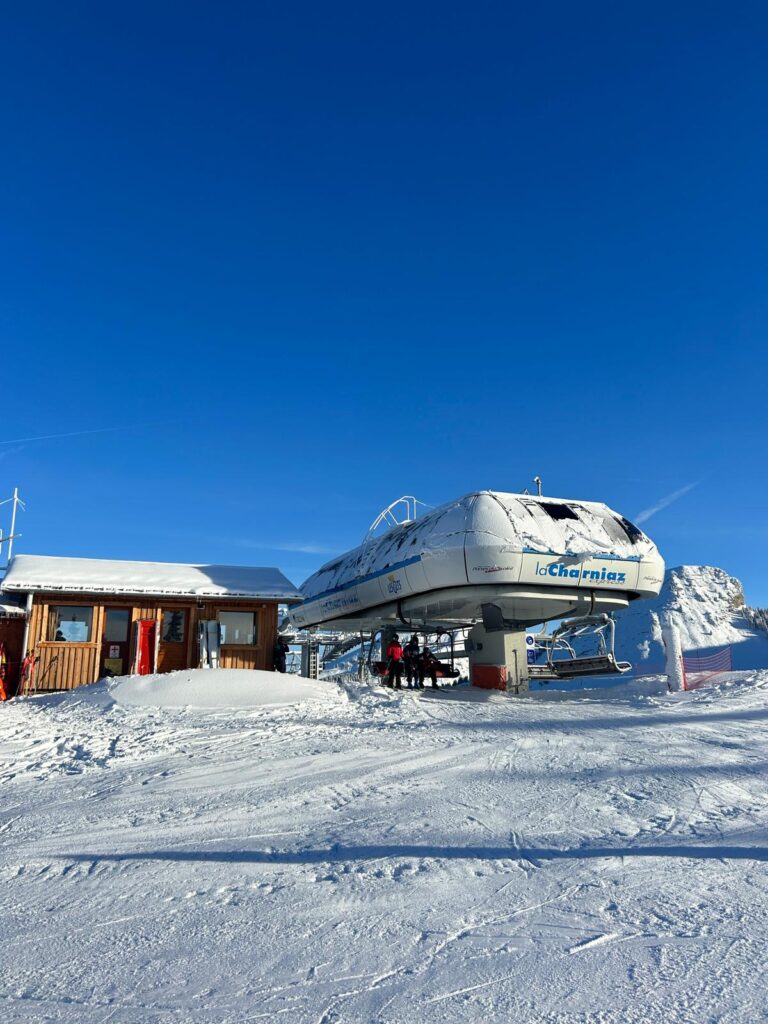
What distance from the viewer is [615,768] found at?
744cm

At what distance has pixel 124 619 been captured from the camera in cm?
1738

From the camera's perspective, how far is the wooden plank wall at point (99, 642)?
1667cm

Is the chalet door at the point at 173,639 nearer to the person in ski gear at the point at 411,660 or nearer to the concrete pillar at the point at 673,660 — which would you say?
the person in ski gear at the point at 411,660

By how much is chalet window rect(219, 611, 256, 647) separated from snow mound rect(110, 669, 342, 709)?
3319 mm

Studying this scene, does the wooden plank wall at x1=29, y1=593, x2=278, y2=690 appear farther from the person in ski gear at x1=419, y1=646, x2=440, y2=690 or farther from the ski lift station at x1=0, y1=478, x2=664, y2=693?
the person in ski gear at x1=419, y1=646, x2=440, y2=690

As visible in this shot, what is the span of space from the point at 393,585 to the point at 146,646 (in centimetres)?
709

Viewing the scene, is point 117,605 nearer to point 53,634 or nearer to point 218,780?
point 53,634

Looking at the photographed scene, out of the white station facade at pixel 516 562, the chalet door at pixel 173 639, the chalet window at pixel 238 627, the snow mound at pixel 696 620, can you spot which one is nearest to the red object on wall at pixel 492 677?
the white station facade at pixel 516 562

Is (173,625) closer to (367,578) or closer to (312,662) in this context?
(312,662)

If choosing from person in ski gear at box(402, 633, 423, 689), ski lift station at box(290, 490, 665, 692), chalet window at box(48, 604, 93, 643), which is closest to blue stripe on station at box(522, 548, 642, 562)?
ski lift station at box(290, 490, 665, 692)

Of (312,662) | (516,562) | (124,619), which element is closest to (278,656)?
(312,662)

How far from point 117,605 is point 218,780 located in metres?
10.9

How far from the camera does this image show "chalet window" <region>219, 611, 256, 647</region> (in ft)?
58.6

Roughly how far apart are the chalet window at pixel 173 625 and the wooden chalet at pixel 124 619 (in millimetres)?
24
